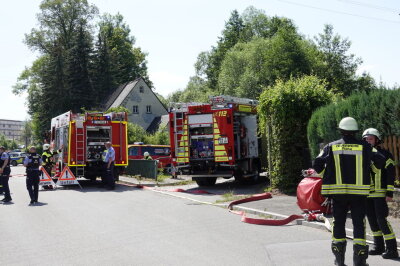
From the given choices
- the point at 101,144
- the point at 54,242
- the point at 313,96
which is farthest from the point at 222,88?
the point at 54,242

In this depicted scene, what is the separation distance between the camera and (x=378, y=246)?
6297 millimetres

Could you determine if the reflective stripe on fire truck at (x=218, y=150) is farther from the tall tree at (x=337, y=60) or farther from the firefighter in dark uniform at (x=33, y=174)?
the tall tree at (x=337, y=60)

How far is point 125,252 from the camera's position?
6.68 meters

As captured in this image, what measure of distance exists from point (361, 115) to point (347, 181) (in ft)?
17.4

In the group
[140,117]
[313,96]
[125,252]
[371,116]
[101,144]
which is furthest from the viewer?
[140,117]

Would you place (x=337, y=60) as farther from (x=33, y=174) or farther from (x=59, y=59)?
(x=33, y=174)

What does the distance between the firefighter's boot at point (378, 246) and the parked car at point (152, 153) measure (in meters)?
17.2

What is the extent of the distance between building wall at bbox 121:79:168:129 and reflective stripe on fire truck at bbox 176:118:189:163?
3513 cm

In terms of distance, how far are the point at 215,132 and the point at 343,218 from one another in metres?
10.1

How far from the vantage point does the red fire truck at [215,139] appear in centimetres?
1528

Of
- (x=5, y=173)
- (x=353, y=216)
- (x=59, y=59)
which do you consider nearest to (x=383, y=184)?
(x=353, y=216)

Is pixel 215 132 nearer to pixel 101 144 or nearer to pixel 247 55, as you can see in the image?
pixel 101 144

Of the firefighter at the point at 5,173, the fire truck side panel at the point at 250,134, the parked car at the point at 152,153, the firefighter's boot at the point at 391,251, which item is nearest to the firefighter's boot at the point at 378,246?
the firefighter's boot at the point at 391,251

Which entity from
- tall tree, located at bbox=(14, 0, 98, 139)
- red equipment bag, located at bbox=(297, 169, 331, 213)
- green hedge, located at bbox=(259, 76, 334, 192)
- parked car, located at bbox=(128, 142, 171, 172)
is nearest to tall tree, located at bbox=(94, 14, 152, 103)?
tall tree, located at bbox=(14, 0, 98, 139)
